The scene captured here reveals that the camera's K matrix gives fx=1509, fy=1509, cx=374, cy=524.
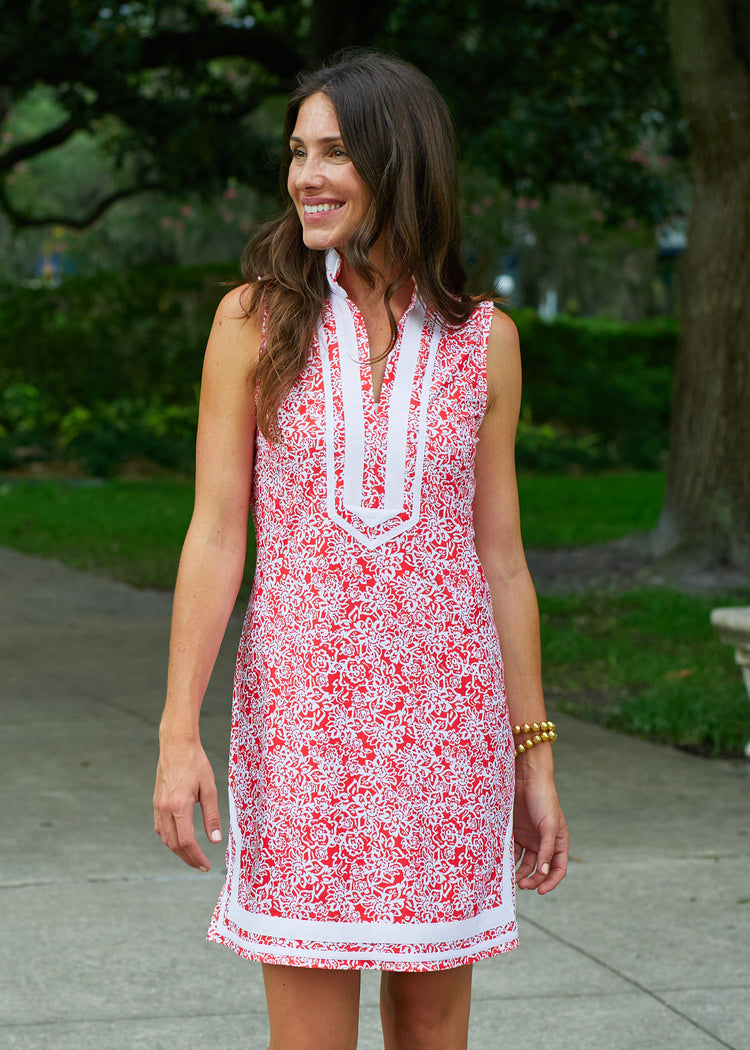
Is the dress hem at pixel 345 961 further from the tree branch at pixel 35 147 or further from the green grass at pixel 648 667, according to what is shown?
the tree branch at pixel 35 147

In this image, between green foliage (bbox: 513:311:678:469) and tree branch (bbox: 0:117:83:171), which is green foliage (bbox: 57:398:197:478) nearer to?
tree branch (bbox: 0:117:83:171)

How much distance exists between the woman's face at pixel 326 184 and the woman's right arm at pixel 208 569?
16cm

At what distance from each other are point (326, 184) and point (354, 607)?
61cm

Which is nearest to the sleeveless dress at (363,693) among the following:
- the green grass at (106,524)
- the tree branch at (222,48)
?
the green grass at (106,524)

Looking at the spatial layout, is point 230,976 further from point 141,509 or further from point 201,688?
point 141,509

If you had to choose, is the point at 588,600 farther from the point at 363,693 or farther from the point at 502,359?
the point at 363,693

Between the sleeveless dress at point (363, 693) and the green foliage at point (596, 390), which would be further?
the green foliage at point (596, 390)

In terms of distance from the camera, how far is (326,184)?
2.19 m

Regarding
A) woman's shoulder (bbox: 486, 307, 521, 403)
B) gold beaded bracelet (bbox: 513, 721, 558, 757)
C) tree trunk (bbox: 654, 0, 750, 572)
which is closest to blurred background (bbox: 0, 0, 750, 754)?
tree trunk (bbox: 654, 0, 750, 572)

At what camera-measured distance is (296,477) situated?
214 centimetres

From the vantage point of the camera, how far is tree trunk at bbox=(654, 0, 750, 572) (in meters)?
9.45

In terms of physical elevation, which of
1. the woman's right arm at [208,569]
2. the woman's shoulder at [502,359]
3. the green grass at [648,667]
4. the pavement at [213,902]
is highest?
the woman's shoulder at [502,359]

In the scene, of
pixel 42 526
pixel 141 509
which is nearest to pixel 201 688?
pixel 42 526

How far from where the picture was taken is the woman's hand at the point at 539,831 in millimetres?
2348
